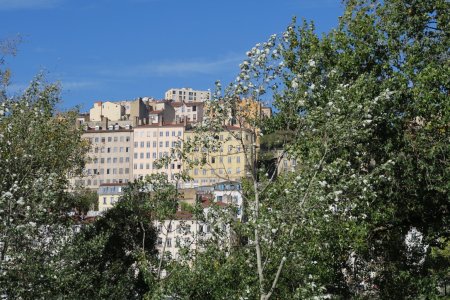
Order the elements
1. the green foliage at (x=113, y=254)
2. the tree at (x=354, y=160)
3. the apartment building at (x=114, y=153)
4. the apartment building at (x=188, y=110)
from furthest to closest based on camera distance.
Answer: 1. the apartment building at (x=188, y=110)
2. the apartment building at (x=114, y=153)
3. the green foliage at (x=113, y=254)
4. the tree at (x=354, y=160)

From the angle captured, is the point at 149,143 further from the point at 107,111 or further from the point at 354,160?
the point at 354,160

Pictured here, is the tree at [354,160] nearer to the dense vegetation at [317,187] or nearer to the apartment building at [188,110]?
the dense vegetation at [317,187]

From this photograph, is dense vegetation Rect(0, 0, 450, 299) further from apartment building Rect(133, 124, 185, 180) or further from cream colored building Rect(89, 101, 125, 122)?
cream colored building Rect(89, 101, 125, 122)

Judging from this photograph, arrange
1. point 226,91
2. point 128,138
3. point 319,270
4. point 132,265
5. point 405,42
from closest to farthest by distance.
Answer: point 226,91 → point 319,270 → point 405,42 → point 132,265 → point 128,138

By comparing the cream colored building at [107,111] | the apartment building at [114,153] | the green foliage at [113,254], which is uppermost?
the cream colored building at [107,111]

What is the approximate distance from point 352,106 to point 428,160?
20.8 feet

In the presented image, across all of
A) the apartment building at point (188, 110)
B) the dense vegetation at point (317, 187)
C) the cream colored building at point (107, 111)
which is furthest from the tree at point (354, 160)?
the cream colored building at point (107, 111)

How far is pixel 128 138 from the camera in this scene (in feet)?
492

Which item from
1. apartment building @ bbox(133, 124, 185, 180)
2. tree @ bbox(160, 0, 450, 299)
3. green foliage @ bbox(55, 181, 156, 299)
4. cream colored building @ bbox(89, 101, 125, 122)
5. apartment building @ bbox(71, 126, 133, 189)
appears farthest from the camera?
cream colored building @ bbox(89, 101, 125, 122)

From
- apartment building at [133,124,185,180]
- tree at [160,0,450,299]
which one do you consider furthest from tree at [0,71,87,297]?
apartment building at [133,124,185,180]

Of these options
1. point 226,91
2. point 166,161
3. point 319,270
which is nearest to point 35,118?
point 166,161

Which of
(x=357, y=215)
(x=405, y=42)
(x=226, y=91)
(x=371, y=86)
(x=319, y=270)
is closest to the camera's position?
(x=226, y=91)

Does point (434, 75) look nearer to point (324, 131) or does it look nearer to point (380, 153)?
point (380, 153)

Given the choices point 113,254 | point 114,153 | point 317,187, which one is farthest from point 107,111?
point 317,187
